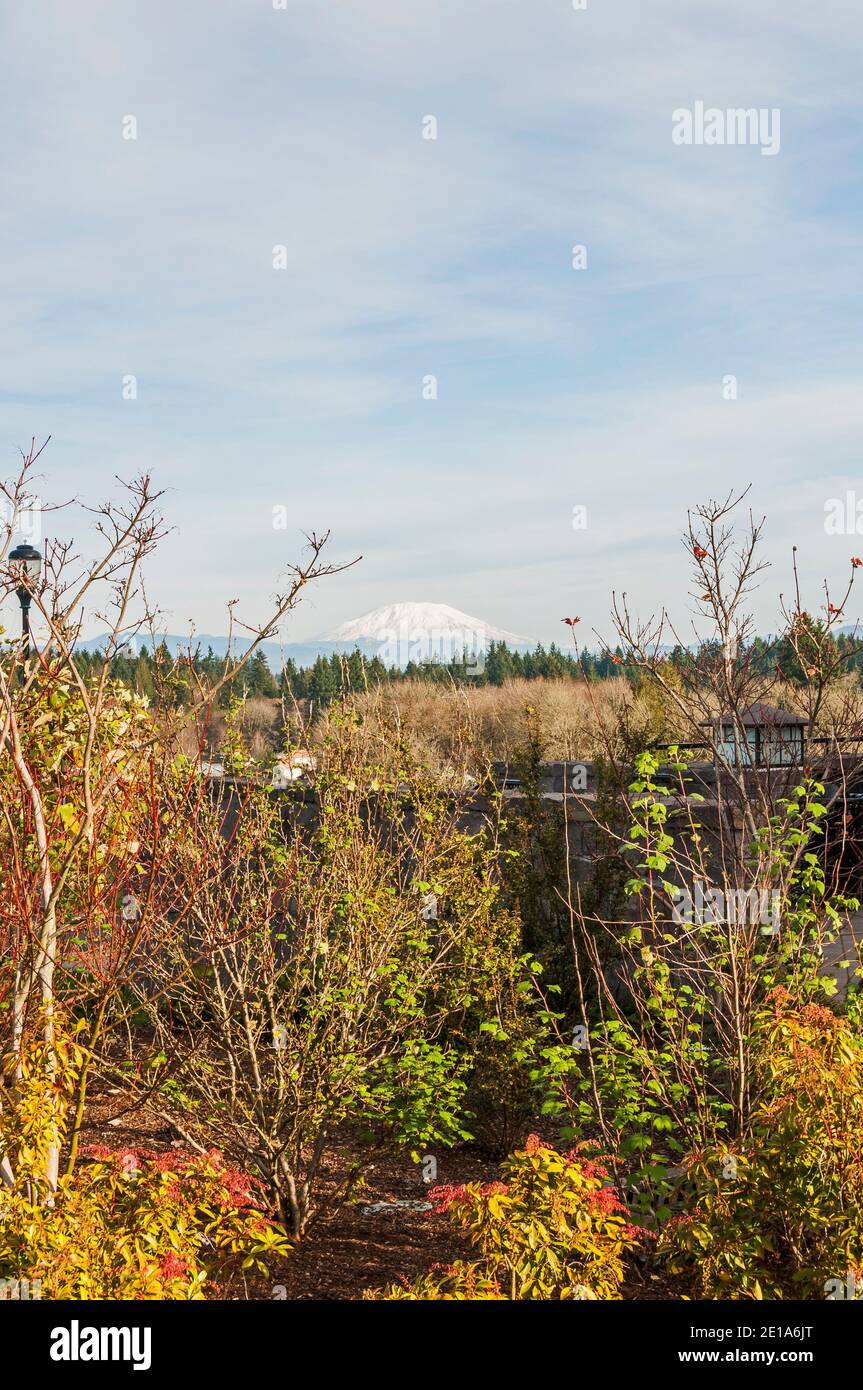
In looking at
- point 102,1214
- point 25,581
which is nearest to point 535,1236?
point 102,1214

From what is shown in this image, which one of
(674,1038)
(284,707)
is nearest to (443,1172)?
(674,1038)

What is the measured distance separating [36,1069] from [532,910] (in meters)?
4.34

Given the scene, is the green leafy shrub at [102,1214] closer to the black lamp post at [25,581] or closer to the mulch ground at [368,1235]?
the mulch ground at [368,1235]

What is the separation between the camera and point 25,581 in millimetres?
3885

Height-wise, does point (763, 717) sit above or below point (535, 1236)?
above

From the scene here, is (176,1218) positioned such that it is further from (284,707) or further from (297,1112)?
(284,707)

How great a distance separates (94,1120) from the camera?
690 centimetres

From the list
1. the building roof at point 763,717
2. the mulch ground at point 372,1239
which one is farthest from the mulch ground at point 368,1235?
the building roof at point 763,717

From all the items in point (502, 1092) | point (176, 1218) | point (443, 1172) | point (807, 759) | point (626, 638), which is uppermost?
point (626, 638)

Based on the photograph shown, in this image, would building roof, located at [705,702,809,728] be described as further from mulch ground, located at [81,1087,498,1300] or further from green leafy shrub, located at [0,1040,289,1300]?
green leafy shrub, located at [0,1040,289,1300]

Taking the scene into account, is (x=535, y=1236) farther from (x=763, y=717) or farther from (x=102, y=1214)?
(x=763, y=717)

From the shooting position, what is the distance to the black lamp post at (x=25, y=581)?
3.97m

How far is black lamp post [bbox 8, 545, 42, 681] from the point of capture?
3.97m
